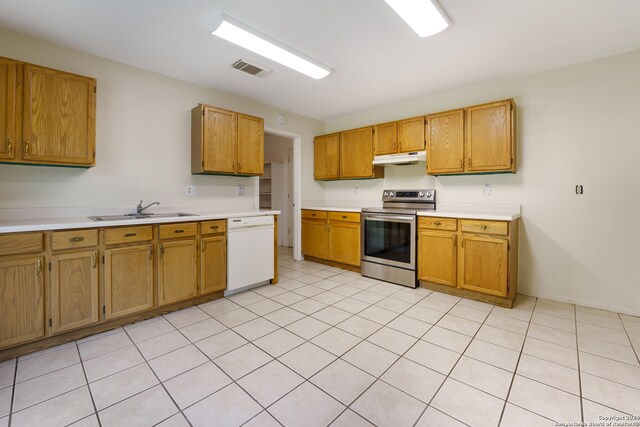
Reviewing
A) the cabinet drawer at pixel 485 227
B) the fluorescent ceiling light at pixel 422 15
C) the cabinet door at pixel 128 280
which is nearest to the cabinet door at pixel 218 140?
the cabinet door at pixel 128 280

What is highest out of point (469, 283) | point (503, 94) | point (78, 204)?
point (503, 94)

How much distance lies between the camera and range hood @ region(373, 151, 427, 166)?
381 centimetres

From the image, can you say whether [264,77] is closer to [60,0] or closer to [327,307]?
[60,0]

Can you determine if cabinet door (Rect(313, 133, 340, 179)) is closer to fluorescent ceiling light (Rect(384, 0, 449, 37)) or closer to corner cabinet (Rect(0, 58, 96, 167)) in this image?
fluorescent ceiling light (Rect(384, 0, 449, 37))

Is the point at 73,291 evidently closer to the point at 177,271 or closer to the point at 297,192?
the point at 177,271

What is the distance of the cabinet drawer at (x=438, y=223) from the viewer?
3.28 meters

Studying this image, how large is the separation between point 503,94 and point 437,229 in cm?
181

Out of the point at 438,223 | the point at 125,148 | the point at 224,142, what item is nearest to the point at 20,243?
the point at 125,148

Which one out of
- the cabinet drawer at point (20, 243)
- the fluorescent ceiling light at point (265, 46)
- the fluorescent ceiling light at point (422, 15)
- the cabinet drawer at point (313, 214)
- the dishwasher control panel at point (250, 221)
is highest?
the fluorescent ceiling light at point (265, 46)

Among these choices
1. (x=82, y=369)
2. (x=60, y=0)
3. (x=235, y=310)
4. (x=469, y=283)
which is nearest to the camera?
(x=82, y=369)

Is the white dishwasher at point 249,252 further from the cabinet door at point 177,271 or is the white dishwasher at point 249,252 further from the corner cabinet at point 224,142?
the corner cabinet at point 224,142

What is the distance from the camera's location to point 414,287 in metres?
3.56

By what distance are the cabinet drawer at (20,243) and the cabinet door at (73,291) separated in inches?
5.6

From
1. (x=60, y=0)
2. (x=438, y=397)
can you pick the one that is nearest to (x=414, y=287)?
(x=438, y=397)
